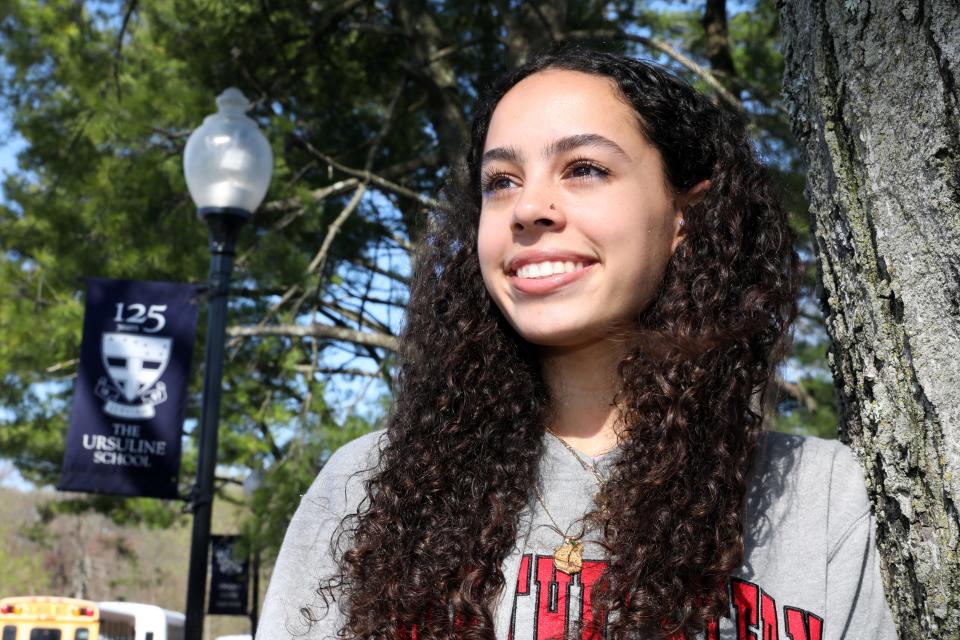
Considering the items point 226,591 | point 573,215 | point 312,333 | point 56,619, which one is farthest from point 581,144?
point 226,591

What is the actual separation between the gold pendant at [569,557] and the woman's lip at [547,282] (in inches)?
16.5

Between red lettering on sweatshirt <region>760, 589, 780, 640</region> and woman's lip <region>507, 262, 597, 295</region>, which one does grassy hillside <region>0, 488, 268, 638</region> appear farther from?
red lettering on sweatshirt <region>760, 589, 780, 640</region>

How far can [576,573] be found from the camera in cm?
167

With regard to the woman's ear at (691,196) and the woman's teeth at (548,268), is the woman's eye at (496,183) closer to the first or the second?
the woman's teeth at (548,268)

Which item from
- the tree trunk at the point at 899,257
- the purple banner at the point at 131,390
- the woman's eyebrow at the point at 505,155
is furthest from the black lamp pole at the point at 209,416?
the tree trunk at the point at 899,257

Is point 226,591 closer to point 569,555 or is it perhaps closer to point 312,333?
point 312,333

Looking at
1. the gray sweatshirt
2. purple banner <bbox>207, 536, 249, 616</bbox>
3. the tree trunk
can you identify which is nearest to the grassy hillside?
purple banner <bbox>207, 536, 249, 616</bbox>

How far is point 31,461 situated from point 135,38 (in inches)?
237

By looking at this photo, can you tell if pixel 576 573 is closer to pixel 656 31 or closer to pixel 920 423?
pixel 920 423

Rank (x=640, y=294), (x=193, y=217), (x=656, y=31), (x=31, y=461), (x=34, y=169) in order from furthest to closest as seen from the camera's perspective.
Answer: (x=31, y=461) → (x=34, y=169) → (x=656, y=31) → (x=193, y=217) → (x=640, y=294)

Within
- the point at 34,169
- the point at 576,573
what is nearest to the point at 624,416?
the point at 576,573

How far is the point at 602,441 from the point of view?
185cm

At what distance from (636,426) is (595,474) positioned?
0.36 feet

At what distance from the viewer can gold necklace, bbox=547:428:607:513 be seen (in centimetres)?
172
